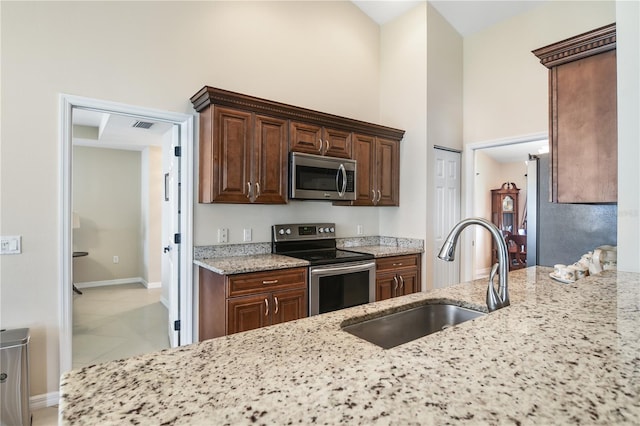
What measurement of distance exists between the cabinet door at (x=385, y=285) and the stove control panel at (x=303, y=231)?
745 mm

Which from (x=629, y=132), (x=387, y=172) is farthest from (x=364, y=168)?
(x=629, y=132)

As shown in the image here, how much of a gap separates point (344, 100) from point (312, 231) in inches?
64.2

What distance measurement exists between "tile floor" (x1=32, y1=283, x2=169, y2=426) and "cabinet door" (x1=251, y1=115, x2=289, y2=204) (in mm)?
1883

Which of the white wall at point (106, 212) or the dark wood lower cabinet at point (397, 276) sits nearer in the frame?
the dark wood lower cabinet at point (397, 276)

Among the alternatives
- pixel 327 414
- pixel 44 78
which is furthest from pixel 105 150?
pixel 327 414

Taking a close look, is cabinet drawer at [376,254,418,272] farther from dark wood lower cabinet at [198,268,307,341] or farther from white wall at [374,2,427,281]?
dark wood lower cabinet at [198,268,307,341]

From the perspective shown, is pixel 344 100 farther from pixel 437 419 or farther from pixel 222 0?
pixel 437 419

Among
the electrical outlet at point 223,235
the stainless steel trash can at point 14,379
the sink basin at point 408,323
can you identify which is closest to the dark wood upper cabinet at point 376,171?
the electrical outlet at point 223,235

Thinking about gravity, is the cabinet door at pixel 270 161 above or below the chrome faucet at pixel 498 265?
above

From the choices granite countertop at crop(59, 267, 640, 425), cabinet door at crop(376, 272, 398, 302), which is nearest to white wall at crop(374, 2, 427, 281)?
cabinet door at crop(376, 272, 398, 302)

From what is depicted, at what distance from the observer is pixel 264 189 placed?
3.04 m

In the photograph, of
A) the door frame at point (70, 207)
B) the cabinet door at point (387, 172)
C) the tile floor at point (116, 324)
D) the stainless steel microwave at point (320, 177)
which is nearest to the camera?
the door frame at point (70, 207)

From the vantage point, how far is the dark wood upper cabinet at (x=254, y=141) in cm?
279

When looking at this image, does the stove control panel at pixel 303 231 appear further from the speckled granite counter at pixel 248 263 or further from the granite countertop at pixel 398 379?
the granite countertop at pixel 398 379
